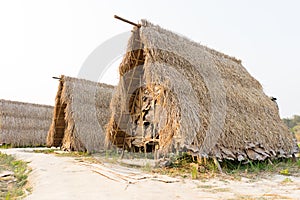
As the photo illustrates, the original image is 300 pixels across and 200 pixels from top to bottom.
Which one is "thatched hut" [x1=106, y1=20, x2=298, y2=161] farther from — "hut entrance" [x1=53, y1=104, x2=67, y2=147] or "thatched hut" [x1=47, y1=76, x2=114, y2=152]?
"hut entrance" [x1=53, y1=104, x2=67, y2=147]

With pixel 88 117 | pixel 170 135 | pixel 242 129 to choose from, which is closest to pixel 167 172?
pixel 170 135

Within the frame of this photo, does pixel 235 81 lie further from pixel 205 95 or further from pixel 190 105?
pixel 190 105

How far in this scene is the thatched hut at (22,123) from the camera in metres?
13.6

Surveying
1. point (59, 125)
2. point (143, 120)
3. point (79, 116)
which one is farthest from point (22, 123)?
A: point (143, 120)

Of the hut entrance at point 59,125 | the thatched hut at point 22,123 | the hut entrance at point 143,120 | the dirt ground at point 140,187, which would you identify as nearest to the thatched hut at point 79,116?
the hut entrance at point 59,125

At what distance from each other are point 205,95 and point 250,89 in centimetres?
284

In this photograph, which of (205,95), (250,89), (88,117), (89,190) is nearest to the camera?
(89,190)

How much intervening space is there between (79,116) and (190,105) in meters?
5.65

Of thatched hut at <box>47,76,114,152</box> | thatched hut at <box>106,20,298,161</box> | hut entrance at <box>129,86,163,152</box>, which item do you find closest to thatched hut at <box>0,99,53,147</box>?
thatched hut at <box>47,76,114,152</box>

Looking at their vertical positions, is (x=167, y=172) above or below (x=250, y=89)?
below

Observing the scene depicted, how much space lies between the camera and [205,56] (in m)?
7.53

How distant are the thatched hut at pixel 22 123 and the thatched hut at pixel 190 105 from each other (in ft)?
25.8

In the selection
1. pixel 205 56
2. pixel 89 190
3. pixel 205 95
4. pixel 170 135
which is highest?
pixel 205 56

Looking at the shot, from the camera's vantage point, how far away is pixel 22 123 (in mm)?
14227
